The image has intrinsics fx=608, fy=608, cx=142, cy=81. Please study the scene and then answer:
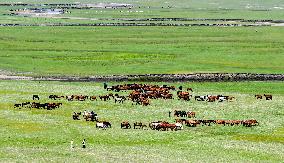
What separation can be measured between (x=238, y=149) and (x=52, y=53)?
198 ft

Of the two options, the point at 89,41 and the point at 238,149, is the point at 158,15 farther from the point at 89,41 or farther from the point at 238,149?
the point at 238,149

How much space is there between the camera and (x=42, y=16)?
176 m

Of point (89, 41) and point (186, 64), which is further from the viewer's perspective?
point (89, 41)

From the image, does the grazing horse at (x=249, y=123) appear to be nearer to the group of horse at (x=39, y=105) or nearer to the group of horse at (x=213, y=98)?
the group of horse at (x=213, y=98)

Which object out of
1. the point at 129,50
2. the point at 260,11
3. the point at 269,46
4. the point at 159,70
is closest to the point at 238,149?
the point at 159,70

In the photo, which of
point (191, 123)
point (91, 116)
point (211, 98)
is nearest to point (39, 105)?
point (91, 116)

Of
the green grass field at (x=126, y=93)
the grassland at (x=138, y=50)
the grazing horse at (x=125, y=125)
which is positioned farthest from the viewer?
the grassland at (x=138, y=50)

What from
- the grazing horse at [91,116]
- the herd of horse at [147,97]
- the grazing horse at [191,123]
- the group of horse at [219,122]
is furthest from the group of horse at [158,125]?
the herd of horse at [147,97]

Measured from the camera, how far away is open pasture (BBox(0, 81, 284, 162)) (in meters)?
46.2

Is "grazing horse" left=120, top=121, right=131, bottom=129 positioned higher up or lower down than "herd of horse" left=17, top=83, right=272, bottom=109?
lower down

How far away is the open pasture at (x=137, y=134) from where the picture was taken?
152ft

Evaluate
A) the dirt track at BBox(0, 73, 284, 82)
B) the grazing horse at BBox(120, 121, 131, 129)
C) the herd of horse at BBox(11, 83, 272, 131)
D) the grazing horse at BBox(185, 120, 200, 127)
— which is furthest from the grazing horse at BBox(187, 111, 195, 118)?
the dirt track at BBox(0, 73, 284, 82)

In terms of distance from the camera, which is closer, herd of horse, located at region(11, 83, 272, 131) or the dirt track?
herd of horse, located at region(11, 83, 272, 131)

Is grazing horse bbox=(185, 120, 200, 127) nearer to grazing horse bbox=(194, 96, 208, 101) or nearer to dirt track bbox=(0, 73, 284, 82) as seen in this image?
grazing horse bbox=(194, 96, 208, 101)
